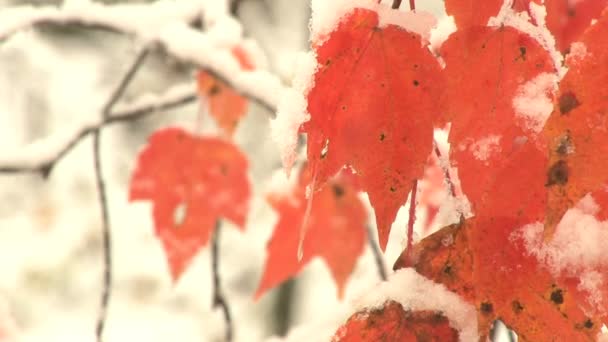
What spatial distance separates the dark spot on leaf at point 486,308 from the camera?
1.42 ft

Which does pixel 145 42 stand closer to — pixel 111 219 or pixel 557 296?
pixel 557 296

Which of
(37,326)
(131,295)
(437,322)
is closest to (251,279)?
(131,295)

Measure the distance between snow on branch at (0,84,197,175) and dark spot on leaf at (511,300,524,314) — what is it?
0.70 metres

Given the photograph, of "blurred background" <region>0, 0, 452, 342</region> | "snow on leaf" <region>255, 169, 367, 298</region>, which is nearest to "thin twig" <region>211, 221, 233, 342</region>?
"snow on leaf" <region>255, 169, 367, 298</region>

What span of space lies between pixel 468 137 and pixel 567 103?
73mm

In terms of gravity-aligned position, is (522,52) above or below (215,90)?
above

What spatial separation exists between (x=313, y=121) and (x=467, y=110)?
0.10 metres

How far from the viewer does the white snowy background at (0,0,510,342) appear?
3.99 meters

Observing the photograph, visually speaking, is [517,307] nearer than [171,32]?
Yes

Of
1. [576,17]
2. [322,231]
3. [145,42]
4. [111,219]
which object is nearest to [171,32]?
[145,42]

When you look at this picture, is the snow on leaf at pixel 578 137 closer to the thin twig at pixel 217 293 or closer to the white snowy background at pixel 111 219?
the thin twig at pixel 217 293

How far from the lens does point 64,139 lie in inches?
39.2

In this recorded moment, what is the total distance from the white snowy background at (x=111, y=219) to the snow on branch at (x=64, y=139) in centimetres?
194

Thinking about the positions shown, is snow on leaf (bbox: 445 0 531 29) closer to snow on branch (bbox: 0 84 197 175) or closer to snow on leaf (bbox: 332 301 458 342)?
snow on leaf (bbox: 332 301 458 342)
